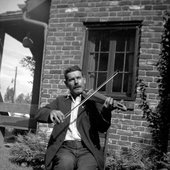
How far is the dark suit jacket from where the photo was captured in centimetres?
304

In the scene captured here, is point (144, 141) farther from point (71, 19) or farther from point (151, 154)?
point (71, 19)

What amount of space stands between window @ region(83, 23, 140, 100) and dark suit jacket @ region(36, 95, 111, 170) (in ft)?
7.10

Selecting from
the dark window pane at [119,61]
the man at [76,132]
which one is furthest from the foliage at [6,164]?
the dark window pane at [119,61]

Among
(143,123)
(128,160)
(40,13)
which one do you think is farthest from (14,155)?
(40,13)

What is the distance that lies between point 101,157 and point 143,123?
7.13ft

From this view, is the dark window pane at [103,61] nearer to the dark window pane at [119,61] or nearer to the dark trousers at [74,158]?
the dark window pane at [119,61]

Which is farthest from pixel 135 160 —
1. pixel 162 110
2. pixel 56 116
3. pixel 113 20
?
pixel 113 20

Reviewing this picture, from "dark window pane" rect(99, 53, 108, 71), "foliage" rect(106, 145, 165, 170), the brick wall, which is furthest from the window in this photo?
"foliage" rect(106, 145, 165, 170)

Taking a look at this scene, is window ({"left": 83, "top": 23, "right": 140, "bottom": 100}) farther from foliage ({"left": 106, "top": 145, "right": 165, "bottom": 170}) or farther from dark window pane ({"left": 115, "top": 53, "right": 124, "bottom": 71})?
foliage ({"left": 106, "top": 145, "right": 165, "bottom": 170})

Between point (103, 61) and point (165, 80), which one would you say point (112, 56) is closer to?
point (103, 61)

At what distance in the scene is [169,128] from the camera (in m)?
4.39

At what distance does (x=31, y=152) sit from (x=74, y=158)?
88.3 inches

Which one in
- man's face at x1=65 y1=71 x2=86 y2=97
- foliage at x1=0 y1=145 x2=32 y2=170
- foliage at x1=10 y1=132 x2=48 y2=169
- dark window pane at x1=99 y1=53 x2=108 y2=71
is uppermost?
dark window pane at x1=99 y1=53 x2=108 y2=71

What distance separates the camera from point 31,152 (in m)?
5.01
